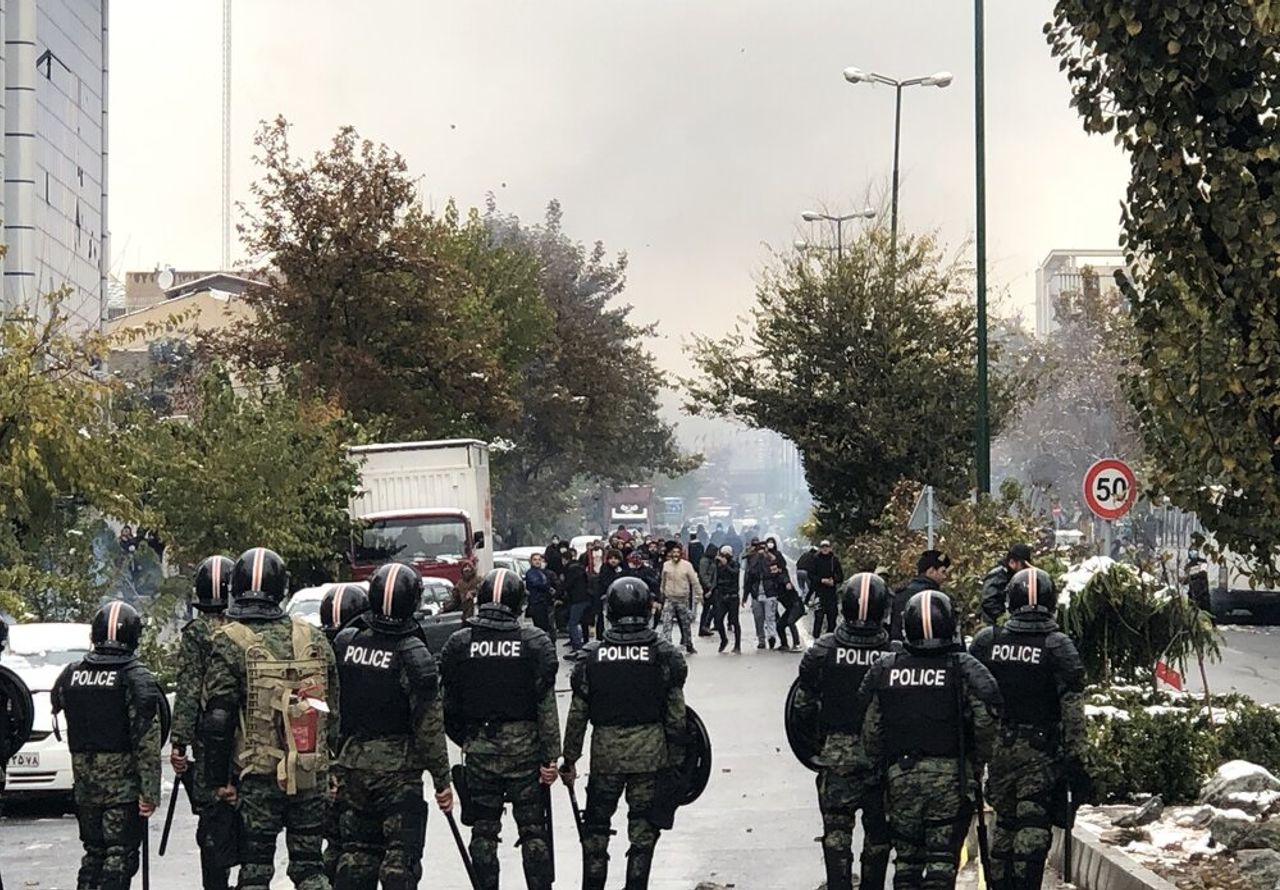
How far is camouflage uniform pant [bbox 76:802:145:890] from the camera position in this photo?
9.33 meters

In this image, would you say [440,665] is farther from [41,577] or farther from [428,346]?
[428,346]

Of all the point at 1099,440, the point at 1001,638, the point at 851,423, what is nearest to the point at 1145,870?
the point at 1001,638

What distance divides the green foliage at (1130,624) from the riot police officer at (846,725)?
3.55 m

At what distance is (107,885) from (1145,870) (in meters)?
5.01

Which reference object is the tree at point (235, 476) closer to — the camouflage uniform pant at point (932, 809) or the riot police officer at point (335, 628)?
the riot police officer at point (335, 628)

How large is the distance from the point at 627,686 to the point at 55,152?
141ft

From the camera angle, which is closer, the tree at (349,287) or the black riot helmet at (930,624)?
the black riot helmet at (930,624)

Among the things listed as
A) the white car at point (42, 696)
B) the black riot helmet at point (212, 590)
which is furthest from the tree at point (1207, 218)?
the white car at point (42, 696)

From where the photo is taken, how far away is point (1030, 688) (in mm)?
9555

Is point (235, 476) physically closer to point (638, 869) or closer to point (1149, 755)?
point (1149, 755)

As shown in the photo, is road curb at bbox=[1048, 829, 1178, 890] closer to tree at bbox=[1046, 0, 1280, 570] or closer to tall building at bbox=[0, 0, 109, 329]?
tree at bbox=[1046, 0, 1280, 570]

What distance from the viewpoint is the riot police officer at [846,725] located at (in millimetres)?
9547

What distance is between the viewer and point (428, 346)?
39.8 meters

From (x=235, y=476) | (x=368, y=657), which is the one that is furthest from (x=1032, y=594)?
(x=235, y=476)
